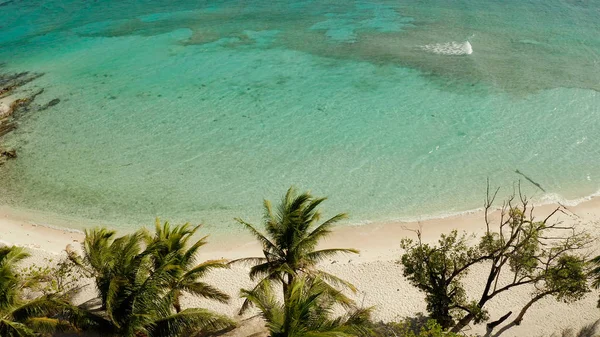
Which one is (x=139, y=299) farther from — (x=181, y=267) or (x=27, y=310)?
(x=27, y=310)

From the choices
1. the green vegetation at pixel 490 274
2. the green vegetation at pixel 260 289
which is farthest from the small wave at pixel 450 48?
the green vegetation at pixel 490 274

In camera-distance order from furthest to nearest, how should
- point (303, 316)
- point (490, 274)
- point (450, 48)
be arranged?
point (450, 48)
point (490, 274)
point (303, 316)

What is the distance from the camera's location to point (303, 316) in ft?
42.7

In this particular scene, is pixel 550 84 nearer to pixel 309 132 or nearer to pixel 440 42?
pixel 440 42

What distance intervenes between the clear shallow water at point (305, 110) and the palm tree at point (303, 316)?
1121 cm

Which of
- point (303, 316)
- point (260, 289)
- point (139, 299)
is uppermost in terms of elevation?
point (139, 299)

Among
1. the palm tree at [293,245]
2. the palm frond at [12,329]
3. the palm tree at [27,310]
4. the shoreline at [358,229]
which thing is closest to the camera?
the palm frond at [12,329]

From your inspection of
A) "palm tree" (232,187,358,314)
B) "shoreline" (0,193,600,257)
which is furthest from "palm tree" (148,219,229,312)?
"shoreline" (0,193,600,257)

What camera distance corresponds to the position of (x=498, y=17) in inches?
2030

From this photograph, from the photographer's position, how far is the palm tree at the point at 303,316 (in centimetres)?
1267

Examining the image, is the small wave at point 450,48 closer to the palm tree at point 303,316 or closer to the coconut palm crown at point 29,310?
the palm tree at point 303,316

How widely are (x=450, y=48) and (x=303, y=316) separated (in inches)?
1471

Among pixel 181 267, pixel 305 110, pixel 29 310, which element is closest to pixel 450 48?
pixel 305 110

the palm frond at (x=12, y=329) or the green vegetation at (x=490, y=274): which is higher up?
the palm frond at (x=12, y=329)
